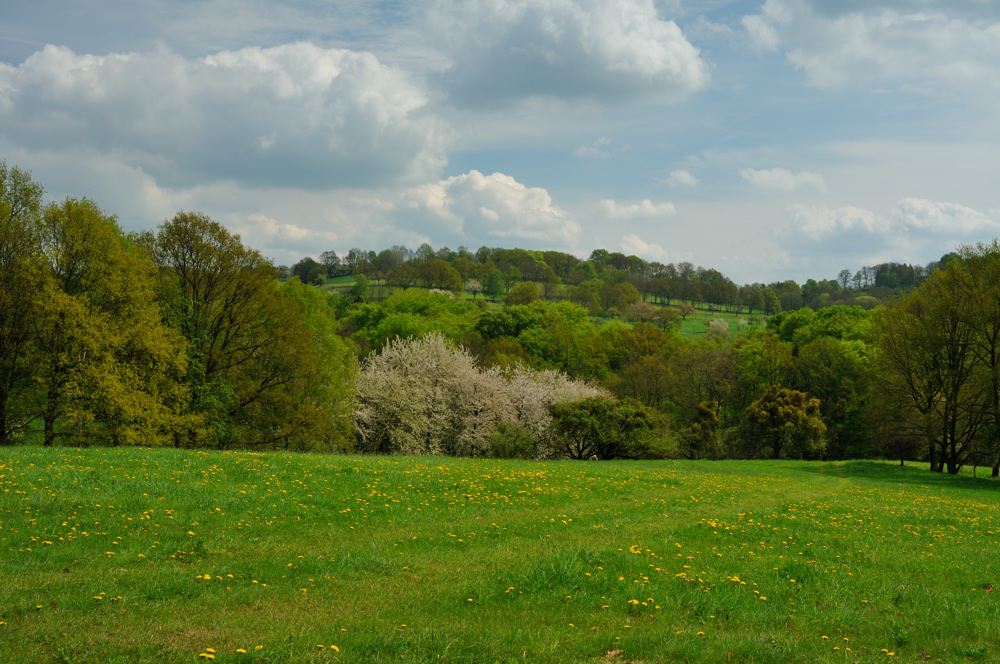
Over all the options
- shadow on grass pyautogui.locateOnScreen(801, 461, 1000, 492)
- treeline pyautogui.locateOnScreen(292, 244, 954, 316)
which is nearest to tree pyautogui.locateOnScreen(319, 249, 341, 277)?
treeline pyautogui.locateOnScreen(292, 244, 954, 316)

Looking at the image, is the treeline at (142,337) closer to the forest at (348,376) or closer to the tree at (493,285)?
the forest at (348,376)

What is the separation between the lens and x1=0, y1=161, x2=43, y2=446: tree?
2759 centimetres

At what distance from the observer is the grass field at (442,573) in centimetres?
706

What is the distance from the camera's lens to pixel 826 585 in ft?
32.7

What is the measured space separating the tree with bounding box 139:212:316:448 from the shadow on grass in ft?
113

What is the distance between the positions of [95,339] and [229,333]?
9201mm

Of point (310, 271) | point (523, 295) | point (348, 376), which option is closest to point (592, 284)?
point (523, 295)

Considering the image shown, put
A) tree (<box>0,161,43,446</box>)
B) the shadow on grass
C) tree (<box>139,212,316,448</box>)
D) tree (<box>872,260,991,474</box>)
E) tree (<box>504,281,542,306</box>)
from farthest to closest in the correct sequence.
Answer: tree (<box>504,281,542,306</box>) → tree (<box>872,260,991,474</box>) → tree (<box>139,212,316,448</box>) → the shadow on grass → tree (<box>0,161,43,446</box>)

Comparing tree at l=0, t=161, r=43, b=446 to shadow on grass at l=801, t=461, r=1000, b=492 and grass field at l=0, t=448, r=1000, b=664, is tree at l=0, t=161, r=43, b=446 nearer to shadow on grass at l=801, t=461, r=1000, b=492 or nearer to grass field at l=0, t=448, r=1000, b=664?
grass field at l=0, t=448, r=1000, b=664

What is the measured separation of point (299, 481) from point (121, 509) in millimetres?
4528

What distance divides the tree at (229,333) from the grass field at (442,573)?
59.7 feet

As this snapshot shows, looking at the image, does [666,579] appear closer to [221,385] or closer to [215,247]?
[221,385]

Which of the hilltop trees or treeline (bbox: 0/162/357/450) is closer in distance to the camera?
treeline (bbox: 0/162/357/450)

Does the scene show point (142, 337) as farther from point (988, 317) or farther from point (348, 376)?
point (988, 317)
